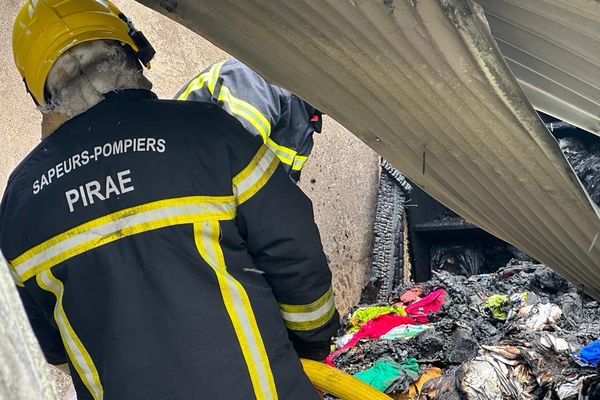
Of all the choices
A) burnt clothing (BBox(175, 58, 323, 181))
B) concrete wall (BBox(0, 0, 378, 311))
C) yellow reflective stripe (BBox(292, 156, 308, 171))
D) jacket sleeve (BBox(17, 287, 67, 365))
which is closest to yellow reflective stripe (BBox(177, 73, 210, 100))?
burnt clothing (BBox(175, 58, 323, 181))

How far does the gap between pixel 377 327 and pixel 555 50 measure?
2.93 m

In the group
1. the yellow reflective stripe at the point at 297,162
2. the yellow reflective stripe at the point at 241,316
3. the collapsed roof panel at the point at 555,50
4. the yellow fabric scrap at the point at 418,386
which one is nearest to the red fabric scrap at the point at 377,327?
the yellow fabric scrap at the point at 418,386

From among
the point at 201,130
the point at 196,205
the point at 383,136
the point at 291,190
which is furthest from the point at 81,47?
the point at 383,136

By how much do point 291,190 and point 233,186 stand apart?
17cm

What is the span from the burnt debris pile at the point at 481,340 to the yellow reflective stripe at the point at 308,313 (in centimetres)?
111

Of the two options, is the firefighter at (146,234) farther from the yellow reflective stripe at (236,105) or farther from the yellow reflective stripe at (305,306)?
the yellow reflective stripe at (236,105)

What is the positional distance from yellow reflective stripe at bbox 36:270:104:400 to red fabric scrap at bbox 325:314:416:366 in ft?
8.02

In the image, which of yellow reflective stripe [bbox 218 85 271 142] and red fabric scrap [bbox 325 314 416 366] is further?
red fabric scrap [bbox 325 314 416 366]

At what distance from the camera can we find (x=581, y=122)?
69.3 inches

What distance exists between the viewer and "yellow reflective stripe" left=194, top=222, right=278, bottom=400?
5.18ft

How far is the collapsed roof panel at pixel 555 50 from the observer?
135 cm

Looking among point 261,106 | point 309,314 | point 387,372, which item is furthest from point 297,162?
point 309,314

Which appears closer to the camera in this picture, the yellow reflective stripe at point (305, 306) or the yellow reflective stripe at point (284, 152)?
the yellow reflective stripe at point (305, 306)

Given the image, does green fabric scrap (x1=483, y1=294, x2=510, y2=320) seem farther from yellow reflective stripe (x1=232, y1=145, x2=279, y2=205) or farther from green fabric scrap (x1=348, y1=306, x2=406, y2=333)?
yellow reflective stripe (x1=232, y1=145, x2=279, y2=205)
